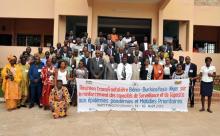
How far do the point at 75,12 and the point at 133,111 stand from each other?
8711 millimetres

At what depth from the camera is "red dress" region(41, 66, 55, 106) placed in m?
13.3

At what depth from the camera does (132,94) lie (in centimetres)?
1320

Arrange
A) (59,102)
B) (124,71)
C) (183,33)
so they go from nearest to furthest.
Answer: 1. (59,102)
2. (124,71)
3. (183,33)

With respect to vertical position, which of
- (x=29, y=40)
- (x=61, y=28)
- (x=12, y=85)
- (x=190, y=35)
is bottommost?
(x=12, y=85)

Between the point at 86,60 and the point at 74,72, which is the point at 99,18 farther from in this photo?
the point at 74,72

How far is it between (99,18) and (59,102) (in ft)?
32.0

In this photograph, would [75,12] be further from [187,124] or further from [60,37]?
[187,124]

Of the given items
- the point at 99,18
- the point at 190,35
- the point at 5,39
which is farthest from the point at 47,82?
the point at 5,39

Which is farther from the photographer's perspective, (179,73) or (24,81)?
(24,81)

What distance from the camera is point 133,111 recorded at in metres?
13.1

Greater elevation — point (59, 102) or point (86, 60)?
point (86, 60)

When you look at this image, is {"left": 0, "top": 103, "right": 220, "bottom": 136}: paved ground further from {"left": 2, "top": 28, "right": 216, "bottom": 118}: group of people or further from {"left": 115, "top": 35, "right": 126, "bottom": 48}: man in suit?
{"left": 115, "top": 35, "right": 126, "bottom": 48}: man in suit

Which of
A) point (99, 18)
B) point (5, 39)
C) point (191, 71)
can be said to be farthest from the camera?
point (5, 39)

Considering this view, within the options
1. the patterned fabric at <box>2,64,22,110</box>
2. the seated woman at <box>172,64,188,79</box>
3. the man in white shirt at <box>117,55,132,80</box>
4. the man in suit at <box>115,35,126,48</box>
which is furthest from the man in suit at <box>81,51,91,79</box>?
the seated woman at <box>172,64,188,79</box>
